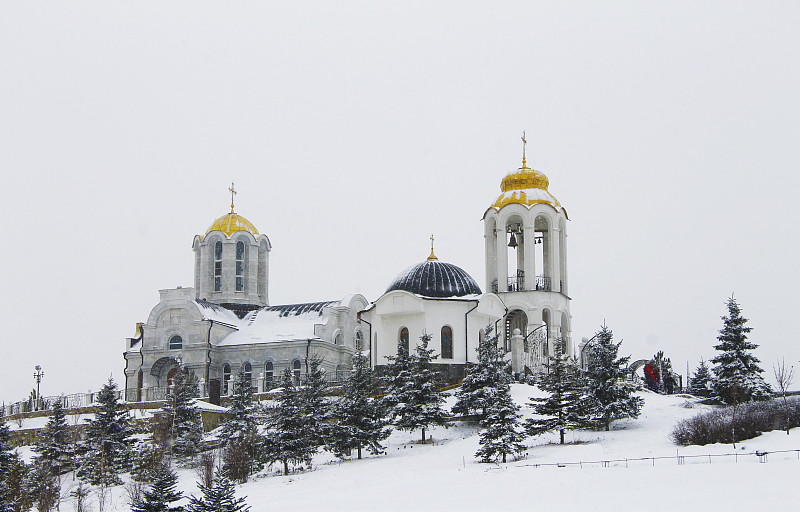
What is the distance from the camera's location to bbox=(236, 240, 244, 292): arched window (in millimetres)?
52312

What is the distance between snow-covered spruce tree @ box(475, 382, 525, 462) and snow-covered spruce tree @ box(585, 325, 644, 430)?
2.98 meters

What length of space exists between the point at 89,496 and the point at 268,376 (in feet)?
52.5

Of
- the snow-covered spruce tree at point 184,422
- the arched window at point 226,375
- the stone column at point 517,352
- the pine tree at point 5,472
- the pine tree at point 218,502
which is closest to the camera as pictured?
the pine tree at point 218,502

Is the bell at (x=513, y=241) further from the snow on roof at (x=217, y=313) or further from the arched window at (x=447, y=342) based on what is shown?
the snow on roof at (x=217, y=313)

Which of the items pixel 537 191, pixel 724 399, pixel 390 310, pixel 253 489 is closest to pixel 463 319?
pixel 390 310

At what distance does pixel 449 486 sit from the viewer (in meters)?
24.6

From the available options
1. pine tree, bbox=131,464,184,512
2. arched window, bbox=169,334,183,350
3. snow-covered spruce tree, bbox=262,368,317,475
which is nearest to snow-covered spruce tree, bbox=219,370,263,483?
snow-covered spruce tree, bbox=262,368,317,475

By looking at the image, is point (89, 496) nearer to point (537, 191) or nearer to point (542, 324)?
point (542, 324)

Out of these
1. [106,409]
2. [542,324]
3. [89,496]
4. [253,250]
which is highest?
[253,250]

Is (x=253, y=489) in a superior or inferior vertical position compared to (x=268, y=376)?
inferior

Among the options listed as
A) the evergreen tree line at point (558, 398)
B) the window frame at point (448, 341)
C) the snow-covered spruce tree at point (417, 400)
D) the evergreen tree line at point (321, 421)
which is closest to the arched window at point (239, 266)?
the window frame at point (448, 341)

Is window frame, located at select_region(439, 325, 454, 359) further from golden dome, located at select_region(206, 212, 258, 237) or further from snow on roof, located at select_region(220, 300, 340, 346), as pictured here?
golden dome, located at select_region(206, 212, 258, 237)

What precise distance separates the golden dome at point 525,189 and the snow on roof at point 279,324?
899 cm

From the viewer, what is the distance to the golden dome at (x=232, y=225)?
52875mm
